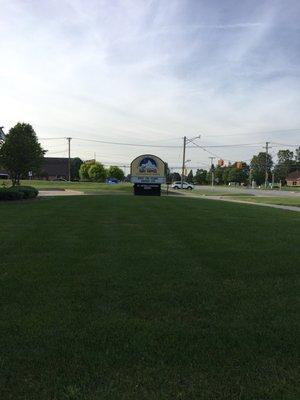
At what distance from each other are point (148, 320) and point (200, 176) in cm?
16890

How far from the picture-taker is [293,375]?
414 centimetres

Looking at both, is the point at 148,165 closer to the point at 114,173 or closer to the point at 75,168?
the point at 114,173

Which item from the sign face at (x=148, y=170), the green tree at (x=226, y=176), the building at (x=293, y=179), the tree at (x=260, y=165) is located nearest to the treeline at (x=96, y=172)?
the green tree at (x=226, y=176)

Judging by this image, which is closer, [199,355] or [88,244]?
[199,355]

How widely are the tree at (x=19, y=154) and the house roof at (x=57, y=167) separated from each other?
125102mm

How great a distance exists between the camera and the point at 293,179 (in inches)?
5999

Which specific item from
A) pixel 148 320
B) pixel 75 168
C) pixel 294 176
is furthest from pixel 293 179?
pixel 148 320

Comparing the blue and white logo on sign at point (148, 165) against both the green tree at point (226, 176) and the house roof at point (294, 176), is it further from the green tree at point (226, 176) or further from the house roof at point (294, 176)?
the green tree at point (226, 176)

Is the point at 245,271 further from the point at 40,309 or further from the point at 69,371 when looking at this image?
the point at 69,371

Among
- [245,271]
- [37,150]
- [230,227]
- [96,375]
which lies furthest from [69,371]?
[37,150]

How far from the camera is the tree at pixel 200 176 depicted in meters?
169

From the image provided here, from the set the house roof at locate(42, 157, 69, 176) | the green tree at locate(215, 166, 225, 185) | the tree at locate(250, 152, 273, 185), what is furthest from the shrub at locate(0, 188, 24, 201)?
the tree at locate(250, 152, 273, 185)

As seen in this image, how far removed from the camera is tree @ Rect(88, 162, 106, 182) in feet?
393

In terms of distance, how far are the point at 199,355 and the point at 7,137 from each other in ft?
121
